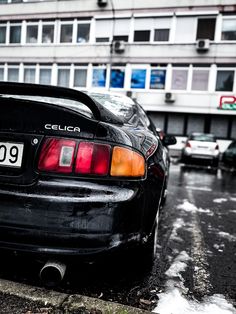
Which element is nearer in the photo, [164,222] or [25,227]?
[25,227]

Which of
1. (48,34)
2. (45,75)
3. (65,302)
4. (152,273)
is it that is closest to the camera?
(65,302)

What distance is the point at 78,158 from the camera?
202 cm

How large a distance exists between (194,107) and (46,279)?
22686 mm

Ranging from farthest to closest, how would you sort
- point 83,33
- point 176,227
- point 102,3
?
1. point 83,33
2. point 102,3
3. point 176,227

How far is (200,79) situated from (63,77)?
10447 millimetres

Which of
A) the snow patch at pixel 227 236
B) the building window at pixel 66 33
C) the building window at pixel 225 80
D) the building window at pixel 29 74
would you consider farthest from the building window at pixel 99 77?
the snow patch at pixel 227 236

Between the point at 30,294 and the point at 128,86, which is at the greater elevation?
the point at 128,86

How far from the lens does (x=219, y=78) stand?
76.7 feet

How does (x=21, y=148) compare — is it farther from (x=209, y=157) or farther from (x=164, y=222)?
(x=209, y=157)

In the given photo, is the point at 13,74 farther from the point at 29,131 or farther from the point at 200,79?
the point at 29,131

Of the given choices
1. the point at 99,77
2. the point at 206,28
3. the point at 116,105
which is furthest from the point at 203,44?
the point at 116,105

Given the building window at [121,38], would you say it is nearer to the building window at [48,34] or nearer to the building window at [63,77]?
the building window at [63,77]

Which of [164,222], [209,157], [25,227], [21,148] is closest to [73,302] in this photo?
[25,227]

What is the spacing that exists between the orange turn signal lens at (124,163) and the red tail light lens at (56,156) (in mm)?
247
